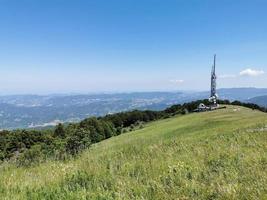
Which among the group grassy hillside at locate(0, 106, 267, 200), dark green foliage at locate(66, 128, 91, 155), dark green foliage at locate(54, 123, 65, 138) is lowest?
dark green foliage at locate(54, 123, 65, 138)

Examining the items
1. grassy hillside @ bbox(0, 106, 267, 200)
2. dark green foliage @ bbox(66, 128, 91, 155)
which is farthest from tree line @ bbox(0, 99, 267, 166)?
grassy hillside @ bbox(0, 106, 267, 200)

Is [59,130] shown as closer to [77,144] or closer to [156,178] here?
[77,144]

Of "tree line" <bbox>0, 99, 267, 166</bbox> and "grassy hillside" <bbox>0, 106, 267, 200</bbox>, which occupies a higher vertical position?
"grassy hillside" <bbox>0, 106, 267, 200</bbox>

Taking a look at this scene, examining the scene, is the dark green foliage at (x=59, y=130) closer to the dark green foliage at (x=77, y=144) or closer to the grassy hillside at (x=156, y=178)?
the dark green foliage at (x=77, y=144)

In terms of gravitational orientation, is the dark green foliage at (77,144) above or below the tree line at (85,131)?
above

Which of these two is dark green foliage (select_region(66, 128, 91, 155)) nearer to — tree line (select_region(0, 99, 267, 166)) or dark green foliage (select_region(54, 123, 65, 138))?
tree line (select_region(0, 99, 267, 166))

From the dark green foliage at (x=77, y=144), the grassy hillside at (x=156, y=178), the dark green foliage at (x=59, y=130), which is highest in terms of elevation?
the grassy hillside at (x=156, y=178)

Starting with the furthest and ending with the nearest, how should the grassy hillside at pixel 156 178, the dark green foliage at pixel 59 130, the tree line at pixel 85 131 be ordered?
1. the dark green foliage at pixel 59 130
2. the tree line at pixel 85 131
3. the grassy hillside at pixel 156 178

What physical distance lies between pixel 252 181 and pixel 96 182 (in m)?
2.74

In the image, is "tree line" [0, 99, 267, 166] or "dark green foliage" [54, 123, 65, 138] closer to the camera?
"tree line" [0, 99, 267, 166]

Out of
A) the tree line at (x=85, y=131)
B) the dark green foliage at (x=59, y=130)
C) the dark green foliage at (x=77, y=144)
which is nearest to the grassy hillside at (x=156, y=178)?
the dark green foliage at (x=77, y=144)

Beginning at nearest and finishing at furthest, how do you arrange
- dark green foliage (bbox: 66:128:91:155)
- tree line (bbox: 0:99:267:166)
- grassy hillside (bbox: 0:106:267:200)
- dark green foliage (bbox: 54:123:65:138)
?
grassy hillside (bbox: 0:106:267:200)
dark green foliage (bbox: 66:128:91:155)
tree line (bbox: 0:99:267:166)
dark green foliage (bbox: 54:123:65:138)

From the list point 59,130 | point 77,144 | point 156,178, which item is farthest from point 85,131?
point 59,130

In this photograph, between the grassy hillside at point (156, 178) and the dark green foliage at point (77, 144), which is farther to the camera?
the dark green foliage at point (77, 144)
